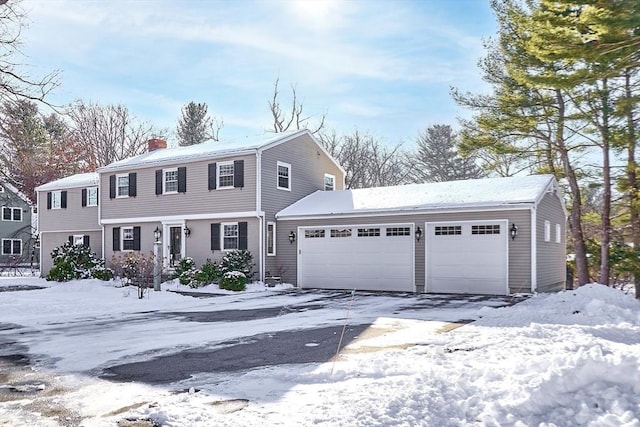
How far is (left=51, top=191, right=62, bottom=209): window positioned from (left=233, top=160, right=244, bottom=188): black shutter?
12.1 meters

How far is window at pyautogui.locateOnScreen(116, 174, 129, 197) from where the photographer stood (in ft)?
76.8

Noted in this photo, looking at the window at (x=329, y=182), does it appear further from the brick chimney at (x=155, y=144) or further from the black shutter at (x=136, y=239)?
the brick chimney at (x=155, y=144)

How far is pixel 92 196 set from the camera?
84.3ft

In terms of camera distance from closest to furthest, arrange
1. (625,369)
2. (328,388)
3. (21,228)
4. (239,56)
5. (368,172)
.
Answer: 1. (625,369)
2. (328,388)
3. (239,56)
4. (21,228)
5. (368,172)

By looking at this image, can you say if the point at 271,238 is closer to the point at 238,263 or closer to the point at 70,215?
the point at 238,263

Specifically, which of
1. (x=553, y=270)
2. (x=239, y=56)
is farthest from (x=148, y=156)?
(x=553, y=270)

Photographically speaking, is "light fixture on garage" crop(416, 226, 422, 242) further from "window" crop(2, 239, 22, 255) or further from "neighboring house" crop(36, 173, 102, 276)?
"window" crop(2, 239, 22, 255)

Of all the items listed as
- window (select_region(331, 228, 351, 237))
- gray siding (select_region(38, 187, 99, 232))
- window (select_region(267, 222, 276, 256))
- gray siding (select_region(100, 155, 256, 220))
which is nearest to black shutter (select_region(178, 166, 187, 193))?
gray siding (select_region(100, 155, 256, 220))

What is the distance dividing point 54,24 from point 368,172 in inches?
1152

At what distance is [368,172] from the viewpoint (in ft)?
140

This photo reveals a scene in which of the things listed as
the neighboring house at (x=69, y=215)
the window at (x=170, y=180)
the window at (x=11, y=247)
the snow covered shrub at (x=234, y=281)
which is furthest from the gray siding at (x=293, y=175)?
the window at (x=11, y=247)

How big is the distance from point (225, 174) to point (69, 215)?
10812 millimetres

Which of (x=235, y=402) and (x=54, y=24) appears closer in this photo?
(x=235, y=402)

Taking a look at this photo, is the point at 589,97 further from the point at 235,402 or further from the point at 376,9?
the point at 235,402
